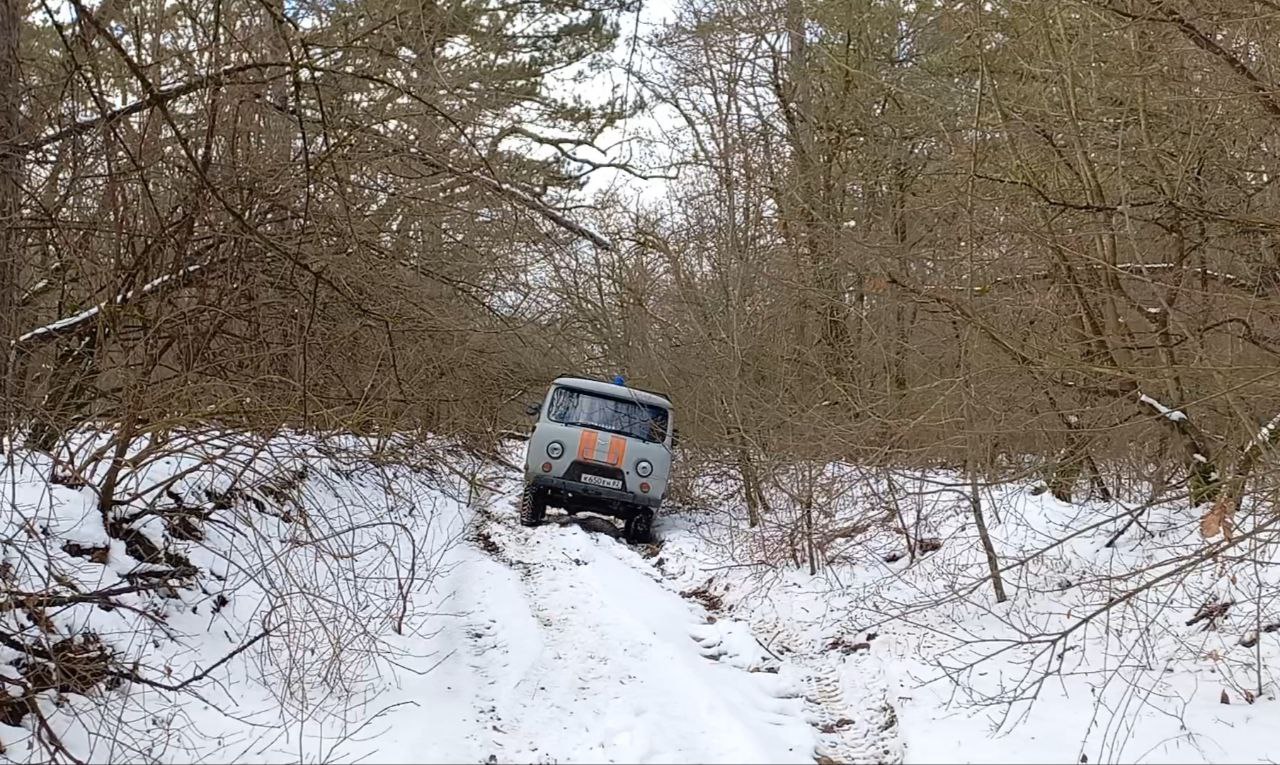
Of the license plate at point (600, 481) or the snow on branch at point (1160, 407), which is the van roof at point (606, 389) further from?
the snow on branch at point (1160, 407)

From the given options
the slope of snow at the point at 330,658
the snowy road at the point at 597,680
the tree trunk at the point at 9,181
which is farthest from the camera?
the tree trunk at the point at 9,181

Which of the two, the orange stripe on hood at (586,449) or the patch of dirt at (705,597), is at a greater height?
the orange stripe on hood at (586,449)

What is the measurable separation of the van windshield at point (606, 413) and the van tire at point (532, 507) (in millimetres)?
971

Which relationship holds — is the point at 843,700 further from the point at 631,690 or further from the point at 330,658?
the point at 330,658

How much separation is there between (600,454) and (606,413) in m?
0.67

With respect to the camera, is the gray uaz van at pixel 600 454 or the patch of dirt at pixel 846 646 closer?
the patch of dirt at pixel 846 646

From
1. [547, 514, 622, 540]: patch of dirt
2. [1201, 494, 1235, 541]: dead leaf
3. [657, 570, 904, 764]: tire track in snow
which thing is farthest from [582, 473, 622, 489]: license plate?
[1201, 494, 1235, 541]: dead leaf

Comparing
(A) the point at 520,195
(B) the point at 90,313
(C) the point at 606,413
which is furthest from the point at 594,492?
(A) the point at 520,195

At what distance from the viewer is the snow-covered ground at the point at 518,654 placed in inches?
180

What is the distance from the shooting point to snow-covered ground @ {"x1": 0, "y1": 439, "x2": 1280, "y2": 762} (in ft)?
15.0

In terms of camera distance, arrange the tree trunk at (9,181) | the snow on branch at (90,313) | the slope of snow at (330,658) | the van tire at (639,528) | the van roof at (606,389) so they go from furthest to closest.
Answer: the van roof at (606,389)
the van tire at (639,528)
the snow on branch at (90,313)
the tree trunk at (9,181)
the slope of snow at (330,658)

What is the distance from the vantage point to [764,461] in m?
9.90

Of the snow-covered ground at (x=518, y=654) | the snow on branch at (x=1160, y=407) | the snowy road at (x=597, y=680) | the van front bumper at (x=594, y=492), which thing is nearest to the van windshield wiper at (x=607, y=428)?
the van front bumper at (x=594, y=492)

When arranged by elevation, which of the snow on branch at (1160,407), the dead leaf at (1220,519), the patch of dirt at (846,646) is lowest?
the patch of dirt at (846,646)
